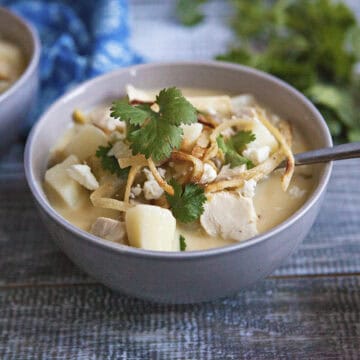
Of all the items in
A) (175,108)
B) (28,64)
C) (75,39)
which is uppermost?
(175,108)

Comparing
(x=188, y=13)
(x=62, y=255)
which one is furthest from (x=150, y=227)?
(x=188, y=13)

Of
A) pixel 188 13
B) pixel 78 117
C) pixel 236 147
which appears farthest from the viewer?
pixel 188 13

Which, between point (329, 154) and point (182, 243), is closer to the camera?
point (182, 243)

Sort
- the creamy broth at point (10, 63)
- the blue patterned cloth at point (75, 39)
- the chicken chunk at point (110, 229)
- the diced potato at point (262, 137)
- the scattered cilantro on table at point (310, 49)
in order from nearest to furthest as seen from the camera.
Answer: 1. the chicken chunk at point (110, 229)
2. the diced potato at point (262, 137)
3. the creamy broth at point (10, 63)
4. the scattered cilantro on table at point (310, 49)
5. the blue patterned cloth at point (75, 39)

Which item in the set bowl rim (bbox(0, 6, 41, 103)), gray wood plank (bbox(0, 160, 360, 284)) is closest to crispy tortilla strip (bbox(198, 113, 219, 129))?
gray wood plank (bbox(0, 160, 360, 284))

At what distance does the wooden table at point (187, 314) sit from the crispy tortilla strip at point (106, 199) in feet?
1.01

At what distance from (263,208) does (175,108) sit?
1.18ft

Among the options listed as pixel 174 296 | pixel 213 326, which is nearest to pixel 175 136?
pixel 174 296

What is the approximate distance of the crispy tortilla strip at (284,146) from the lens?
1743mm

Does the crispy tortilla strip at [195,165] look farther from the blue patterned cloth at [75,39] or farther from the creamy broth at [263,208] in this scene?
the blue patterned cloth at [75,39]

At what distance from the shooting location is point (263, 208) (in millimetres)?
1733

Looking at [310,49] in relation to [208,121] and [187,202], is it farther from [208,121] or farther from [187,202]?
[187,202]

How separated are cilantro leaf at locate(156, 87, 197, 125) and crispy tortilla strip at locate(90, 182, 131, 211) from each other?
25cm

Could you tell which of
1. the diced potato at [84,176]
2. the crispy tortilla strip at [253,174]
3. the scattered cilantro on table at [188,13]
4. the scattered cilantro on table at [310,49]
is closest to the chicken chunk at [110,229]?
the diced potato at [84,176]
